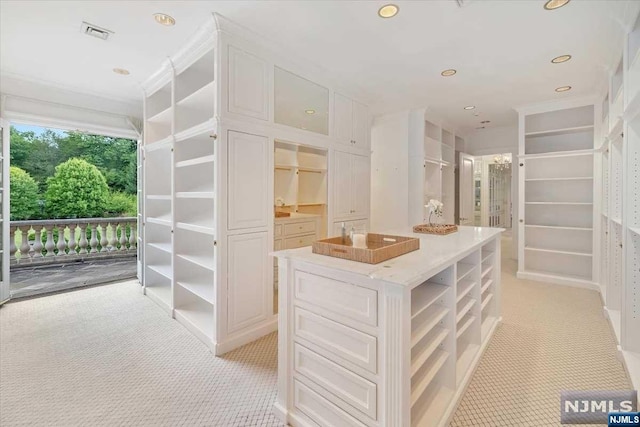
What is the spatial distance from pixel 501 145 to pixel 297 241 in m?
4.98

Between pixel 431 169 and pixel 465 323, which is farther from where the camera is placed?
pixel 431 169

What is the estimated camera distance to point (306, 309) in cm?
154

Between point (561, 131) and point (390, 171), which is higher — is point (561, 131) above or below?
above

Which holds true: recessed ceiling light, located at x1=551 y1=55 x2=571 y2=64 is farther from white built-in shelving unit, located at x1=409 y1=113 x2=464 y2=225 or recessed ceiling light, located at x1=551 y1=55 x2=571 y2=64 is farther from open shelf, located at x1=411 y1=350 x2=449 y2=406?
open shelf, located at x1=411 y1=350 x2=449 y2=406

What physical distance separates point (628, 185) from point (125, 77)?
4936 millimetres

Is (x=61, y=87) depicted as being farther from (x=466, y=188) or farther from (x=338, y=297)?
(x=466, y=188)

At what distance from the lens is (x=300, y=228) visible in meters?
3.49

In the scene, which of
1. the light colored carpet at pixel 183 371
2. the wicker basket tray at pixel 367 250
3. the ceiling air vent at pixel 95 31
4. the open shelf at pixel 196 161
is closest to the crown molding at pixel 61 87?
the ceiling air vent at pixel 95 31

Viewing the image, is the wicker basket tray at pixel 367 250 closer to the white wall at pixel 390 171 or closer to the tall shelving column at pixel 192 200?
the tall shelving column at pixel 192 200

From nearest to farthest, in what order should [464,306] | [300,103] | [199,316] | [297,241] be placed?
[464,306] → [199,316] → [300,103] → [297,241]

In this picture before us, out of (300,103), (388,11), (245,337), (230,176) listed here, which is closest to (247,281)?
(245,337)

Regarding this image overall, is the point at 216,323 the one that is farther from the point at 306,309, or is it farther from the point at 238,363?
the point at 306,309

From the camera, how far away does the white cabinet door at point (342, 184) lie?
346cm

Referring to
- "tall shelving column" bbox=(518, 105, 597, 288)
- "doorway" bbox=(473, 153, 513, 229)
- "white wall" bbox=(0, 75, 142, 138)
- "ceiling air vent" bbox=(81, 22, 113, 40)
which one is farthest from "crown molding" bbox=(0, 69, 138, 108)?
"doorway" bbox=(473, 153, 513, 229)
